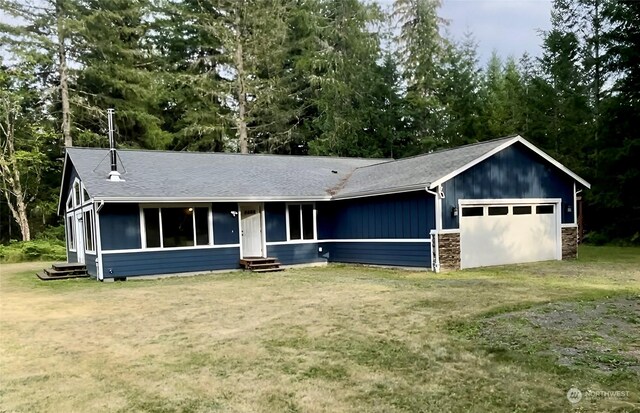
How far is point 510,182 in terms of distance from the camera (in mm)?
12719

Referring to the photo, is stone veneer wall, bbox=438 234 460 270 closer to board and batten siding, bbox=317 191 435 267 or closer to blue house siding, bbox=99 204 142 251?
board and batten siding, bbox=317 191 435 267

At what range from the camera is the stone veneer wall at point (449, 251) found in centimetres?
1135

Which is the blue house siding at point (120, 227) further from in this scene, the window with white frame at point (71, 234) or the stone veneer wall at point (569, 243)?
the stone veneer wall at point (569, 243)

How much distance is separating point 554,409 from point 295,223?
1152cm

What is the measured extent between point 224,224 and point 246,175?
7.72 ft

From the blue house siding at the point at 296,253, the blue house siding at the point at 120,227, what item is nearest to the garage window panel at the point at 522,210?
the blue house siding at the point at 296,253

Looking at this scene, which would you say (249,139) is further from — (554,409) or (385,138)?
(554,409)

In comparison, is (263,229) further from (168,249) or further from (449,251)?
(449,251)

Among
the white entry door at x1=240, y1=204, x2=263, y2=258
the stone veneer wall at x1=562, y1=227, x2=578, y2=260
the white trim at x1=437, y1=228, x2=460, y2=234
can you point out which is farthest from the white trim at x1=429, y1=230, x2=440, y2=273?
the white entry door at x1=240, y1=204, x2=263, y2=258

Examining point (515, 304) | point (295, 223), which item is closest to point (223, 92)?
point (295, 223)

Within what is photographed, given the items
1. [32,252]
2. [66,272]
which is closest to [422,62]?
[66,272]

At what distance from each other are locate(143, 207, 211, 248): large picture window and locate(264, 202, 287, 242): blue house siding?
71.0 inches

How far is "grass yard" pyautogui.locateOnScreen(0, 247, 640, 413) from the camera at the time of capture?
3.50m

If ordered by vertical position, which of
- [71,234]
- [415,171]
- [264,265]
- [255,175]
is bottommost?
[264,265]
